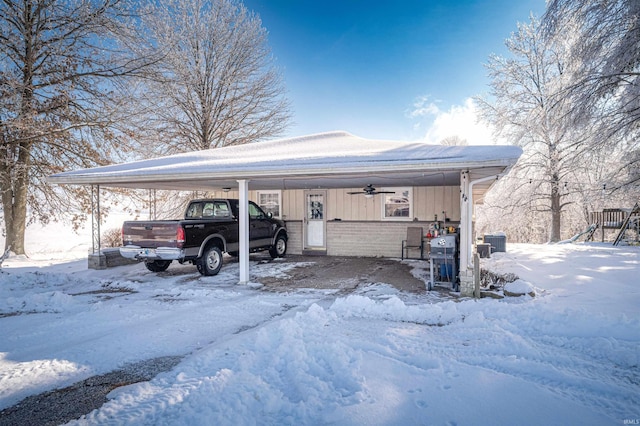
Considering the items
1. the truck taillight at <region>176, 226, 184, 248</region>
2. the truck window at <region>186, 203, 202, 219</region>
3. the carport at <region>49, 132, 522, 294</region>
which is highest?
the carport at <region>49, 132, 522, 294</region>

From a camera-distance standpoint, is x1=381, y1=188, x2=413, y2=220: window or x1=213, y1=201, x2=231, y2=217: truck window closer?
x1=213, y1=201, x2=231, y2=217: truck window

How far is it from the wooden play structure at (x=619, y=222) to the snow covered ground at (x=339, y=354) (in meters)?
9.60

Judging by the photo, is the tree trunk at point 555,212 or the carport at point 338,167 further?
the tree trunk at point 555,212

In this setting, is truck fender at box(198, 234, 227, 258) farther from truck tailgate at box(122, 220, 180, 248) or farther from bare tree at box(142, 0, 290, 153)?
bare tree at box(142, 0, 290, 153)

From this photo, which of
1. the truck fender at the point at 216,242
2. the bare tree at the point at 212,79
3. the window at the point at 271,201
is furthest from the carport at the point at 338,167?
the bare tree at the point at 212,79

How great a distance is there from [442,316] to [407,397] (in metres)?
2.39

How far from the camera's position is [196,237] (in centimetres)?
762

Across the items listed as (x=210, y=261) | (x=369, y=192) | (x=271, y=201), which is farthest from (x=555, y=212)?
(x=210, y=261)

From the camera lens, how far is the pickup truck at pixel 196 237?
7254mm

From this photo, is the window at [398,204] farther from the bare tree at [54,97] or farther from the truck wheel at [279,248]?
the bare tree at [54,97]

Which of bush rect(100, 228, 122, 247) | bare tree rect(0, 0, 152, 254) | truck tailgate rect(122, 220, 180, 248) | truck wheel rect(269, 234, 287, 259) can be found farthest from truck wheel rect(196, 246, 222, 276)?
bush rect(100, 228, 122, 247)

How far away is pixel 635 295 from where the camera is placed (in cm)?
558

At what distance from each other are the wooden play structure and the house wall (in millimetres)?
8397

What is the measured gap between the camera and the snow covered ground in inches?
101
